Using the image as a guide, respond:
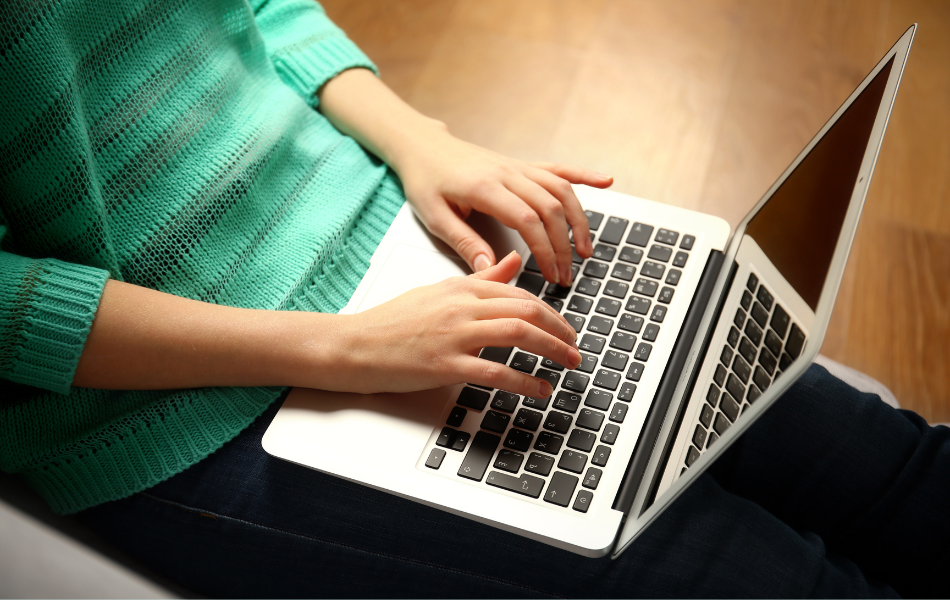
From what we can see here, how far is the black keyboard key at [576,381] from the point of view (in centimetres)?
65

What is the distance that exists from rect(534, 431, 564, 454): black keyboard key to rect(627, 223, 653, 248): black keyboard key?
0.26 metres

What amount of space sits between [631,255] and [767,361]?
25cm

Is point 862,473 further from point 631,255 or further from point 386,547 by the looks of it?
point 386,547

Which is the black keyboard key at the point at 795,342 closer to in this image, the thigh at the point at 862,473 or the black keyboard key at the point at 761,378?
the black keyboard key at the point at 761,378

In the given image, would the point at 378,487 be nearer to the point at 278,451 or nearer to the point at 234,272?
the point at 278,451

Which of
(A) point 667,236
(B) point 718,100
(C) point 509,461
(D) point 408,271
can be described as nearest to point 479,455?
(C) point 509,461

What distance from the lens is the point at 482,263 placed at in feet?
2.33

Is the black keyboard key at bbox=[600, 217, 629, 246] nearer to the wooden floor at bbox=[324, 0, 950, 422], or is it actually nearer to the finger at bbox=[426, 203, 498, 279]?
the finger at bbox=[426, 203, 498, 279]

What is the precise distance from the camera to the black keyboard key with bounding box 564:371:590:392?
650 mm

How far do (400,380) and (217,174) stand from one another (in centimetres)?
28

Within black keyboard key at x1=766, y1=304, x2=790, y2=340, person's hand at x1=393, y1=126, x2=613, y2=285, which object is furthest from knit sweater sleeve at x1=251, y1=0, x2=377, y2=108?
black keyboard key at x1=766, y1=304, x2=790, y2=340

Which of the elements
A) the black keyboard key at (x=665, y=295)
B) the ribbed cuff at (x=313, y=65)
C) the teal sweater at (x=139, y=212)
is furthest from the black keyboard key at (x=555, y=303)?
the ribbed cuff at (x=313, y=65)

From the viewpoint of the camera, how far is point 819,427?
717 mm

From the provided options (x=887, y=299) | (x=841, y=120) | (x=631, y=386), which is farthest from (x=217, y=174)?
(x=887, y=299)
